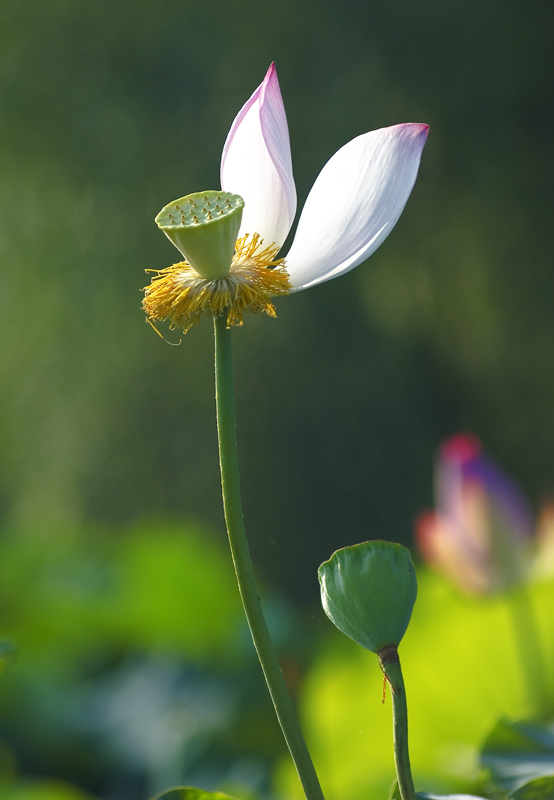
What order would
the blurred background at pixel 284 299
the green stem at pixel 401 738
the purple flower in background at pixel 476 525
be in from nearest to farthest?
the green stem at pixel 401 738
the purple flower in background at pixel 476 525
the blurred background at pixel 284 299

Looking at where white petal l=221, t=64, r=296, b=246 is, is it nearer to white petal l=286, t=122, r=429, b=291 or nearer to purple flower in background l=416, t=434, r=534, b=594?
white petal l=286, t=122, r=429, b=291

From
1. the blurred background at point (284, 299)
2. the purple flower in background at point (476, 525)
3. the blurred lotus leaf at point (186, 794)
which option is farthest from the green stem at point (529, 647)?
the blurred background at point (284, 299)

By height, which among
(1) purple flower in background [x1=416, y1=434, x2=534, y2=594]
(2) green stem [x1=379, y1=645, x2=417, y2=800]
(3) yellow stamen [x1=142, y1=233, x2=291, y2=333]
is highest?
(3) yellow stamen [x1=142, y1=233, x2=291, y2=333]

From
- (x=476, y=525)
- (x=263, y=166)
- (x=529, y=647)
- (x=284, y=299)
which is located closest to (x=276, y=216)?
(x=263, y=166)

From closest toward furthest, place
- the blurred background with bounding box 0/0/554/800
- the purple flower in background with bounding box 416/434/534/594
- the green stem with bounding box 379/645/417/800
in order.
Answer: the green stem with bounding box 379/645/417/800
the purple flower in background with bounding box 416/434/534/594
the blurred background with bounding box 0/0/554/800

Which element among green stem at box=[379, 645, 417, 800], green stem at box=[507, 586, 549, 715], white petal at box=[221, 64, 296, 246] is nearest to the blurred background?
green stem at box=[507, 586, 549, 715]

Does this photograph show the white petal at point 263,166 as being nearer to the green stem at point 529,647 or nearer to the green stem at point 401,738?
the green stem at point 401,738
